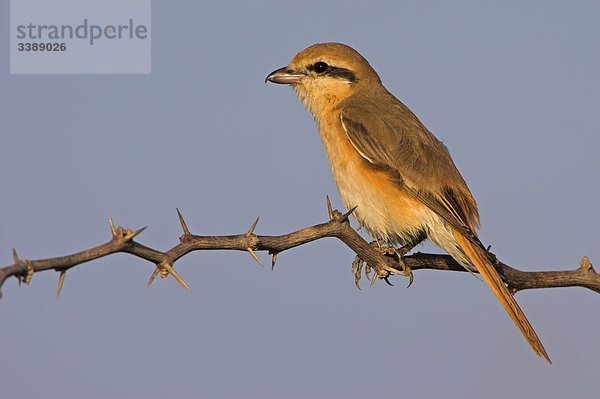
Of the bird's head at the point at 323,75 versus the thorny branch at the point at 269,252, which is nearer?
the thorny branch at the point at 269,252

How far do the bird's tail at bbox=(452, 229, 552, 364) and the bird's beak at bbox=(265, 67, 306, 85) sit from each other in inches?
71.4

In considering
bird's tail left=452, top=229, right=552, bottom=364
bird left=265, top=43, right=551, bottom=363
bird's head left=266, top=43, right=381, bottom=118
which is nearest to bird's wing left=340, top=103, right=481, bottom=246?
bird left=265, top=43, right=551, bottom=363

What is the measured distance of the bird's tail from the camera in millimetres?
3898

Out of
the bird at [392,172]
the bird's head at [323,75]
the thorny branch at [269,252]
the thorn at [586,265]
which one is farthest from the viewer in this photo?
the bird's head at [323,75]

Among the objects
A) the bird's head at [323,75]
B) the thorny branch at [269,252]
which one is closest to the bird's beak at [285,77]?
the bird's head at [323,75]

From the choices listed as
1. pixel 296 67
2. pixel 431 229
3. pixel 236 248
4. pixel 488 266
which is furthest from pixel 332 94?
pixel 236 248

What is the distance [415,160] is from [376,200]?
0.39 meters

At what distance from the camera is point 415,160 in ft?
16.2

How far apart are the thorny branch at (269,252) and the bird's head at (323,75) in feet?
4.98

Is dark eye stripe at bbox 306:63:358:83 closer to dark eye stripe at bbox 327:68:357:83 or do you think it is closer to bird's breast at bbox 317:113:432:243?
dark eye stripe at bbox 327:68:357:83

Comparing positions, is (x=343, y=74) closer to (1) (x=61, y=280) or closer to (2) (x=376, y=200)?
(2) (x=376, y=200)

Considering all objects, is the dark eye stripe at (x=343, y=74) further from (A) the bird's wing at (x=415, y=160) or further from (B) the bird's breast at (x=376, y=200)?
(B) the bird's breast at (x=376, y=200)

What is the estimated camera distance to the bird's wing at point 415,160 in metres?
4.74

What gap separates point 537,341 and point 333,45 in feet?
8.41
